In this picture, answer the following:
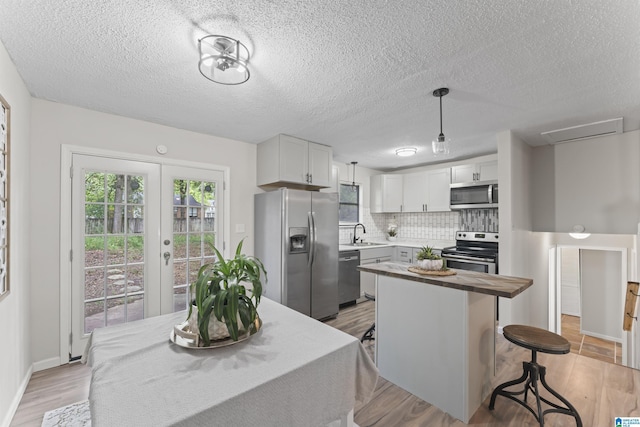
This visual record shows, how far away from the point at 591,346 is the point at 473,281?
4.10 metres

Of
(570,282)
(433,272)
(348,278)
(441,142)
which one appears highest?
(441,142)

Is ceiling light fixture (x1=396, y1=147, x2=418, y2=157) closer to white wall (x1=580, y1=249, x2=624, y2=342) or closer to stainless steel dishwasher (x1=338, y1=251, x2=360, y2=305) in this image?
stainless steel dishwasher (x1=338, y1=251, x2=360, y2=305)

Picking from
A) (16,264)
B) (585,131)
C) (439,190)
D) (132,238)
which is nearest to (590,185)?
(585,131)

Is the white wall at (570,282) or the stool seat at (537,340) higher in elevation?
the stool seat at (537,340)

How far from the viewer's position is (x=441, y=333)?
2004 millimetres

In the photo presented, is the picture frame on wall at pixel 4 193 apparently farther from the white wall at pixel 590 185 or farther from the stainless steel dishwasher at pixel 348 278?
the white wall at pixel 590 185

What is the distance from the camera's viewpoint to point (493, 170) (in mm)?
4074

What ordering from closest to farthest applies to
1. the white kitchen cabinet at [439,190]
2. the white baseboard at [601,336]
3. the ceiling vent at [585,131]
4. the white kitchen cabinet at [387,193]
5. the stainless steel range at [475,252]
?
the ceiling vent at [585,131] → the stainless steel range at [475,252] → the white baseboard at [601,336] → the white kitchen cabinet at [439,190] → the white kitchen cabinet at [387,193]

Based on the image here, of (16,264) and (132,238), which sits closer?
(16,264)

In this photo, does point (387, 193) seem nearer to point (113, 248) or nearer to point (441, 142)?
point (441, 142)

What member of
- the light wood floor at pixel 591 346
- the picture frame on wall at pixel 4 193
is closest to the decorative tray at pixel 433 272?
the picture frame on wall at pixel 4 193

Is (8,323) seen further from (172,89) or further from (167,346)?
(172,89)

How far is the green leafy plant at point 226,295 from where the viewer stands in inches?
47.8

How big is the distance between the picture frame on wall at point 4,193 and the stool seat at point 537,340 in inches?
130
